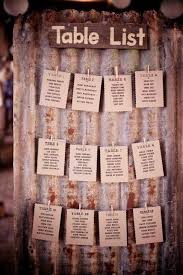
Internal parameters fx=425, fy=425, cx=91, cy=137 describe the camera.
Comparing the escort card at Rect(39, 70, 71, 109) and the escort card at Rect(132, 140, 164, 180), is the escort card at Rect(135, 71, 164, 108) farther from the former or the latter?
the escort card at Rect(39, 70, 71, 109)

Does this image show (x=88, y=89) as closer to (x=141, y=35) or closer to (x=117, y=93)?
(x=117, y=93)

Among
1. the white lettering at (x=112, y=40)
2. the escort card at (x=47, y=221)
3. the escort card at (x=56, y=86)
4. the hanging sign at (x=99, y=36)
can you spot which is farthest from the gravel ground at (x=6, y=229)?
the white lettering at (x=112, y=40)

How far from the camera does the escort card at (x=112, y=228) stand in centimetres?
406

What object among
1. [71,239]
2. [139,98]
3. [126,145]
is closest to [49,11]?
[139,98]

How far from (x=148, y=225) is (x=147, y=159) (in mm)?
642

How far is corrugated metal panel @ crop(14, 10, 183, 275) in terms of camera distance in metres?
3.98

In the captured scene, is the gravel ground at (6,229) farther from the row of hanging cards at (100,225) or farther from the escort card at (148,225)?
the escort card at (148,225)

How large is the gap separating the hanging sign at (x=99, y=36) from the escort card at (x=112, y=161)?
3.16 feet

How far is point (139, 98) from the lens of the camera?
3975mm

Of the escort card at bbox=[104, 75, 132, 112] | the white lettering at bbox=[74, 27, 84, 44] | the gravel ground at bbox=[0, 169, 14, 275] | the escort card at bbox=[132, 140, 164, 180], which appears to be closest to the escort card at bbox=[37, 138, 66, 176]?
the escort card at bbox=[104, 75, 132, 112]

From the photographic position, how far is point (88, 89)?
13.0ft

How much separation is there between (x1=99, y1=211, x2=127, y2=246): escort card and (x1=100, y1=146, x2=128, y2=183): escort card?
34cm

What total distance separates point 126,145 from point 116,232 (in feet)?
2.77

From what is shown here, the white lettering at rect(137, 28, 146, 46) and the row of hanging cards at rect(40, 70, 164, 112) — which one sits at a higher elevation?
the white lettering at rect(137, 28, 146, 46)
